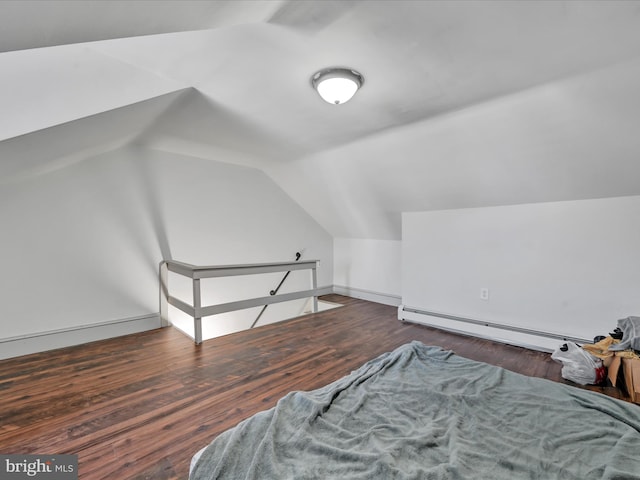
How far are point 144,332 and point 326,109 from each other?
304 centimetres

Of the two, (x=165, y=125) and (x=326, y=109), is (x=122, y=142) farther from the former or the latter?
(x=326, y=109)

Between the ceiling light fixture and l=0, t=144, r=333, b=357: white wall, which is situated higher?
the ceiling light fixture

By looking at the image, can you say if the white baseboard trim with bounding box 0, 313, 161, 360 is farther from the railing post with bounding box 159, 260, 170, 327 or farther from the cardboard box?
the cardboard box

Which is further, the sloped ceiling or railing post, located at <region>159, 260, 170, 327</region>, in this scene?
railing post, located at <region>159, 260, 170, 327</region>

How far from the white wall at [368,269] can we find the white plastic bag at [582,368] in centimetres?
233

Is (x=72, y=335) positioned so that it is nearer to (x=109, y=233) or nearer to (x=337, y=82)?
(x=109, y=233)

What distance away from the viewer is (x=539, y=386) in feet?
6.62

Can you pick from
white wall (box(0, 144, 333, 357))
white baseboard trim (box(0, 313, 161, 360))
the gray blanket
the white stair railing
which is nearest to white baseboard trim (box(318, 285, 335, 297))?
the white stair railing

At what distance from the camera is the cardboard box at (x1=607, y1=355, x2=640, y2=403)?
1.89m

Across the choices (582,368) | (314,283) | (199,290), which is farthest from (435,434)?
(314,283)

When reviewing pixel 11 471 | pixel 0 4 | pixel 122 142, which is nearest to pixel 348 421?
pixel 11 471

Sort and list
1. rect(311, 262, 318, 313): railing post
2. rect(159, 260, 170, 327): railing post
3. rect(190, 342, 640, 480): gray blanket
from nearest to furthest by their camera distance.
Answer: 1. rect(190, 342, 640, 480): gray blanket
2. rect(159, 260, 170, 327): railing post
3. rect(311, 262, 318, 313): railing post

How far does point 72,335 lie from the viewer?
293 centimetres

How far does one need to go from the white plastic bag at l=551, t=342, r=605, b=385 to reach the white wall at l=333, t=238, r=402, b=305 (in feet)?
7.63
